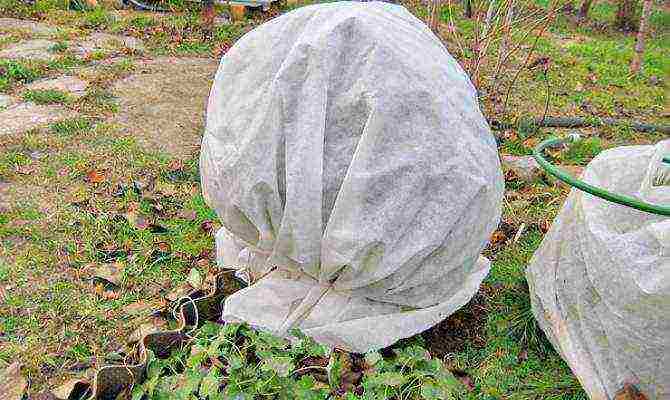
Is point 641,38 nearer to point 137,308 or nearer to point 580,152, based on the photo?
point 580,152

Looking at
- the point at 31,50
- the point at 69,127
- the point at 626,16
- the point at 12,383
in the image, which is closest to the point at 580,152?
A: the point at 69,127

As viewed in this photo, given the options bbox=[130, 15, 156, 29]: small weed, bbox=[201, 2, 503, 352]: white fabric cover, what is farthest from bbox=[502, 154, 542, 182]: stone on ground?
bbox=[130, 15, 156, 29]: small weed

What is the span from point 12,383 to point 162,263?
3.09 feet

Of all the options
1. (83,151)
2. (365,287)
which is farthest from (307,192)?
(83,151)

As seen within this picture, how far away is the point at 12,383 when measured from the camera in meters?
2.37

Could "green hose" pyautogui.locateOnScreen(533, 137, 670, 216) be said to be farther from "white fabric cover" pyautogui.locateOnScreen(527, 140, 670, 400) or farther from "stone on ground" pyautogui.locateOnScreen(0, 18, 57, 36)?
"stone on ground" pyautogui.locateOnScreen(0, 18, 57, 36)

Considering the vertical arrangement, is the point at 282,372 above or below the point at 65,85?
above

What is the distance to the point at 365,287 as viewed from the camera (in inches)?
94.7

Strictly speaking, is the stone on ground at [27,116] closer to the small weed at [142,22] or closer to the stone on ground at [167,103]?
the stone on ground at [167,103]

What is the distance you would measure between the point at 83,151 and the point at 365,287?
8.59ft

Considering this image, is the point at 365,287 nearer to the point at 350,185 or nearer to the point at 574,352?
the point at 350,185

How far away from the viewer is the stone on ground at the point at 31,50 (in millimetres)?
5871

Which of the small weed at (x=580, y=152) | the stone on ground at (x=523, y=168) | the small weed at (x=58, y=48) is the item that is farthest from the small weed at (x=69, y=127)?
the small weed at (x=580, y=152)

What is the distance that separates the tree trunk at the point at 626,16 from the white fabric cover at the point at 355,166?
848cm
